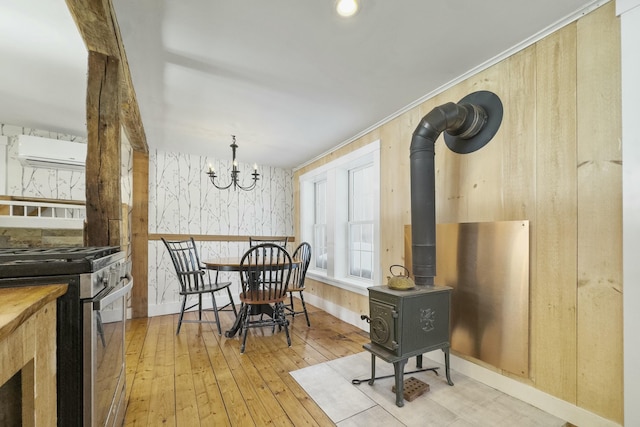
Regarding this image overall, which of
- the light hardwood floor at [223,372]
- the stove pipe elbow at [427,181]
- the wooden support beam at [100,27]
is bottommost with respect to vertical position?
the light hardwood floor at [223,372]

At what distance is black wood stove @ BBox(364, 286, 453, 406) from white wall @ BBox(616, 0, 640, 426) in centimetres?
87

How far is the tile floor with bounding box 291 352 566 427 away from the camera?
5.54 ft

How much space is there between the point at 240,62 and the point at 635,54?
2.20 metres

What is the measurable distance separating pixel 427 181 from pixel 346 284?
1.91 m

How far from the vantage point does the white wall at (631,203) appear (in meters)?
1.38

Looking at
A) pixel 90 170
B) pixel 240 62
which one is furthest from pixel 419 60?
pixel 90 170

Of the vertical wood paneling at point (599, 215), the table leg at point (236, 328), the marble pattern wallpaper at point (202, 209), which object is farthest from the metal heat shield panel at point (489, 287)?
the marble pattern wallpaper at point (202, 209)

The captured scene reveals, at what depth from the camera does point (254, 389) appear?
6.76 feet

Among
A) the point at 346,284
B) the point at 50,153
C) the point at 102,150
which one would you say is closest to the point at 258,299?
the point at 346,284

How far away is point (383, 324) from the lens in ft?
6.34

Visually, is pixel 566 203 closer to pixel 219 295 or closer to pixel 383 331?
pixel 383 331

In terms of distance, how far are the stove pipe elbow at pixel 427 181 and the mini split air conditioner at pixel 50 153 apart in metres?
3.30

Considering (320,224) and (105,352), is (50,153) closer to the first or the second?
(105,352)

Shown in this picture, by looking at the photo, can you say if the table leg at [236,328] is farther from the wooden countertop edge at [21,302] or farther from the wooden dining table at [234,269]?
the wooden countertop edge at [21,302]
